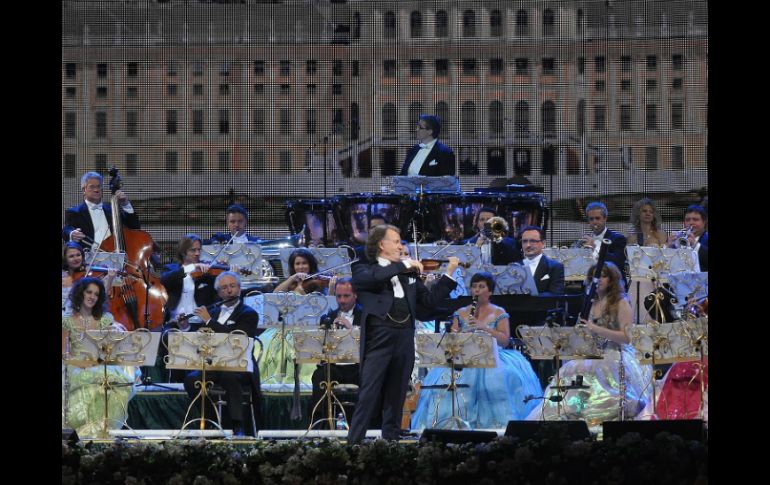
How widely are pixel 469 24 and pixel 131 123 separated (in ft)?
9.59

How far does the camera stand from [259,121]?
11070mm

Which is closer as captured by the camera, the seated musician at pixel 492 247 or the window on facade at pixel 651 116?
the seated musician at pixel 492 247

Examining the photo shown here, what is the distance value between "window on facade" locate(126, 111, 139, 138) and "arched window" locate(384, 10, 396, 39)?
7.26 ft

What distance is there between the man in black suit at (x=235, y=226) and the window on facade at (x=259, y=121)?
0.99m

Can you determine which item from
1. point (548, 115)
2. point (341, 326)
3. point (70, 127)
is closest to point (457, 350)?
point (341, 326)

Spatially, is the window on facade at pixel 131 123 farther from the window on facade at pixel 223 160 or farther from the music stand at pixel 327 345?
the music stand at pixel 327 345

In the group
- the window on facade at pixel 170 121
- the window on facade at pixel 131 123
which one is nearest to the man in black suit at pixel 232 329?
the window on facade at pixel 170 121

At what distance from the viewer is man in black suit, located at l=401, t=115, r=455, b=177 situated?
10617 mm

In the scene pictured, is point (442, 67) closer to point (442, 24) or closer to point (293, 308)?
point (442, 24)

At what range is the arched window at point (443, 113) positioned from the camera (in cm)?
1106

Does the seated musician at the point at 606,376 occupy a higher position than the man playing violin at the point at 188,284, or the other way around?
the man playing violin at the point at 188,284

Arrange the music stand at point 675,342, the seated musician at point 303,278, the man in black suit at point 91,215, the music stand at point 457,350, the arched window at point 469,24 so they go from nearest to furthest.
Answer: the music stand at point 675,342 → the music stand at point 457,350 → the seated musician at point 303,278 → the man in black suit at point 91,215 → the arched window at point 469,24

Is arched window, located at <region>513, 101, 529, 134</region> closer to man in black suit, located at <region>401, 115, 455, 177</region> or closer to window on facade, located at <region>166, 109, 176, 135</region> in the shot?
man in black suit, located at <region>401, 115, 455, 177</region>

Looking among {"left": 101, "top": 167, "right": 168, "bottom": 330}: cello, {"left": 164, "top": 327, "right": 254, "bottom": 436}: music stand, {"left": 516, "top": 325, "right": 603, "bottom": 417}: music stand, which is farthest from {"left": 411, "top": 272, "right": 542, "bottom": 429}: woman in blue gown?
{"left": 101, "top": 167, "right": 168, "bottom": 330}: cello
